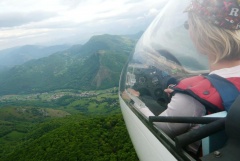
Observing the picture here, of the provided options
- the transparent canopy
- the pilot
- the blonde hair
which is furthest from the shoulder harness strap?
the transparent canopy

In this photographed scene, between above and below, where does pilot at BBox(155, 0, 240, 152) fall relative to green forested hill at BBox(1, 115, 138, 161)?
above

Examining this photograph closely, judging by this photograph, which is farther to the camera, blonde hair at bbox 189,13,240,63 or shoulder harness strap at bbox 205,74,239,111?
blonde hair at bbox 189,13,240,63

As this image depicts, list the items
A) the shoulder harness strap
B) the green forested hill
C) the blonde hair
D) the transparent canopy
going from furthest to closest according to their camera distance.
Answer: the green forested hill
the transparent canopy
the blonde hair
the shoulder harness strap

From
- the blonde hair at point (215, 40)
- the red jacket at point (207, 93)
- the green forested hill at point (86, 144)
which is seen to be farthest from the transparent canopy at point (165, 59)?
the green forested hill at point (86, 144)

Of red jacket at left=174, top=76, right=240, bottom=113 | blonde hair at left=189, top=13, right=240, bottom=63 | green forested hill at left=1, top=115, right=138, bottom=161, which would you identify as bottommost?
green forested hill at left=1, top=115, right=138, bottom=161

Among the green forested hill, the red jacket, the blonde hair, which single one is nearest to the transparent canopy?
the blonde hair

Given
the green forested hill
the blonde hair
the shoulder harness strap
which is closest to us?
the shoulder harness strap

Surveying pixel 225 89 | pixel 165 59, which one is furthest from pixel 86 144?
pixel 225 89

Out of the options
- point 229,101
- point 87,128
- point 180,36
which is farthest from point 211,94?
point 87,128

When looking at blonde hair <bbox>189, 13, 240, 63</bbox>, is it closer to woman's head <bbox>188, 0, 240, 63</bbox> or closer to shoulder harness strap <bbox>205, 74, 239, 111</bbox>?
woman's head <bbox>188, 0, 240, 63</bbox>
